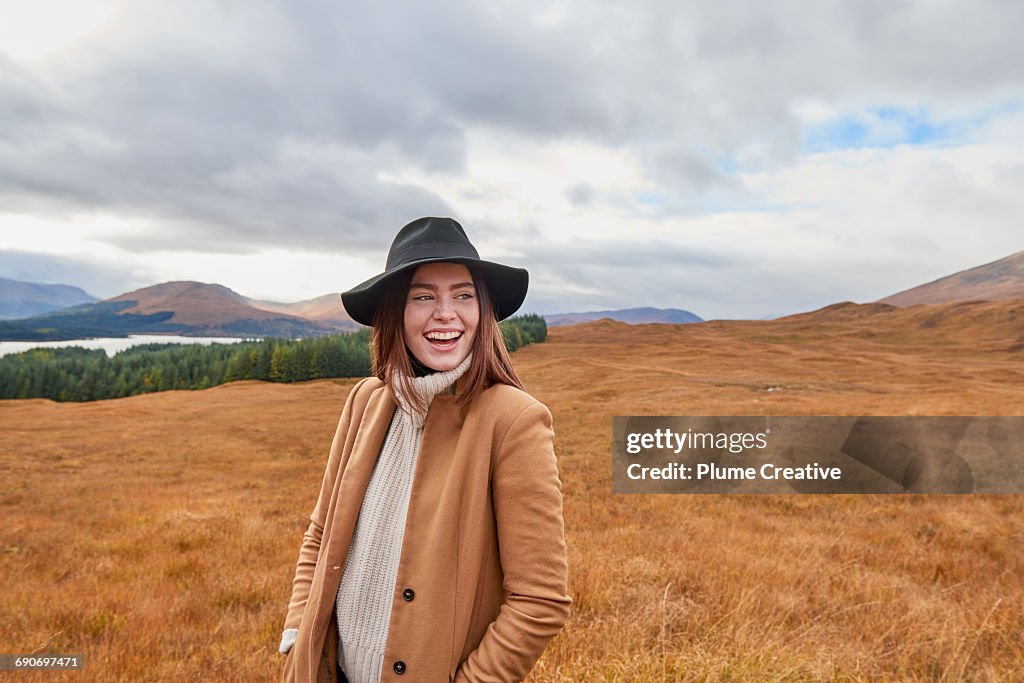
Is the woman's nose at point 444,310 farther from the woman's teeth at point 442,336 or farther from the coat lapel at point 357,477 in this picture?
the coat lapel at point 357,477

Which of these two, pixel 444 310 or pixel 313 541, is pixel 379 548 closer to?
pixel 313 541

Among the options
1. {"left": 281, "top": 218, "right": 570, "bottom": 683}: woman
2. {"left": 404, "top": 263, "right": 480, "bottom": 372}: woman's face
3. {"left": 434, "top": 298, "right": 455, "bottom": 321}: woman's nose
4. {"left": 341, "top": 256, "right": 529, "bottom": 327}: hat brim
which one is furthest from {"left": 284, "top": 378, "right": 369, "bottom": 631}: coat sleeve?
{"left": 434, "top": 298, "right": 455, "bottom": 321}: woman's nose

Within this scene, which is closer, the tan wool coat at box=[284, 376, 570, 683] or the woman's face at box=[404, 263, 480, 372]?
the tan wool coat at box=[284, 376, 570, 683]

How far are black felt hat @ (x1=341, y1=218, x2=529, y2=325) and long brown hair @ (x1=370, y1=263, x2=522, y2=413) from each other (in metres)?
0.05

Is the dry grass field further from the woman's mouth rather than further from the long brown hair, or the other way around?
the woman's mouth

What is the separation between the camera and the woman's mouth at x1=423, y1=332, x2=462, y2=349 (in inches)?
86.6

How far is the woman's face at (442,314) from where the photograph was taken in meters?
2.20

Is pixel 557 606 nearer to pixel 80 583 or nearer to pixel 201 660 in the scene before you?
pixel 201 660

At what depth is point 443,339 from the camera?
221 cm

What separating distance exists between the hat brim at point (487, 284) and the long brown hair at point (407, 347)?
1.8 inches

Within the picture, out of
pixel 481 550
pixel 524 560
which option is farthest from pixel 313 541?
pixel 524 560

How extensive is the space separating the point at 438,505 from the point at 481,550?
0.24 m

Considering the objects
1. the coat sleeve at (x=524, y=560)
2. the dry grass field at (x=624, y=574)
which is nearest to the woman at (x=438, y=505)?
the coat sleeve at (x=524, y=560)

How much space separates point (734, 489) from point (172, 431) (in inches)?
1393
